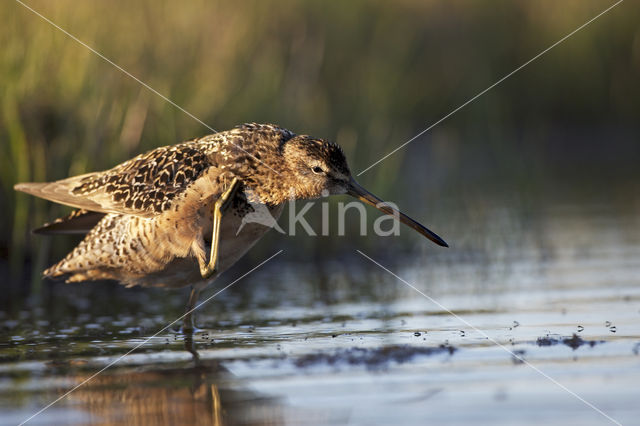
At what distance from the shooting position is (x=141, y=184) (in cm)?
755

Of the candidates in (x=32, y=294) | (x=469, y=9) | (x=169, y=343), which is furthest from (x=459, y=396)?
(x=469, y=9)

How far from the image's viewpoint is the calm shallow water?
487 cm

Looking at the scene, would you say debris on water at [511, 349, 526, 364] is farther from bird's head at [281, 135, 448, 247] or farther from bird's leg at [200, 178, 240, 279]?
bird's leg at [200, 178, 240, 279]

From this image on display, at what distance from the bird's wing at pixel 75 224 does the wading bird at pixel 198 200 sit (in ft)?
1.03

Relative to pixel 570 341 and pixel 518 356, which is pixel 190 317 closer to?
pixel 518 356

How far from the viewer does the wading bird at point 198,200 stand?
721 centimetres

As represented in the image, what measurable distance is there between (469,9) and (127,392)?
45.4ft

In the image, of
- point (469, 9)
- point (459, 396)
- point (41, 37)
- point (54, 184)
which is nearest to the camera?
point (459, 396)

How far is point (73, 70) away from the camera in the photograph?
392 inches

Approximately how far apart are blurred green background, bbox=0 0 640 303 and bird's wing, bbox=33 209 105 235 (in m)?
0.89

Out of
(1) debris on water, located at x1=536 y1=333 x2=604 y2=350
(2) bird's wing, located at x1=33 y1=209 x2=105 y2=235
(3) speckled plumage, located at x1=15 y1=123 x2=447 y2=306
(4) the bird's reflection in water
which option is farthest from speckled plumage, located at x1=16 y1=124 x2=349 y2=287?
(1) debris on water, located at x1=536 y1=333 x2=604 y2=350

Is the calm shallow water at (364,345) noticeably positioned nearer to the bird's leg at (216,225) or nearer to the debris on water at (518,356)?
the debris on water at (518,356)

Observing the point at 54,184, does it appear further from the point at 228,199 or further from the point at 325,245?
the point at 325,245

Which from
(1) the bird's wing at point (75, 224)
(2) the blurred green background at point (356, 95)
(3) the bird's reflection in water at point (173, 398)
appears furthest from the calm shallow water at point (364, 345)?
(2) the blurred green background at point (356, 95)
